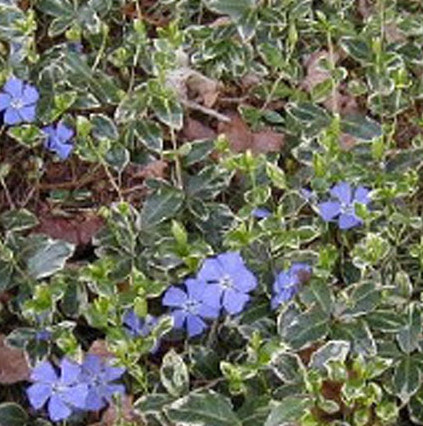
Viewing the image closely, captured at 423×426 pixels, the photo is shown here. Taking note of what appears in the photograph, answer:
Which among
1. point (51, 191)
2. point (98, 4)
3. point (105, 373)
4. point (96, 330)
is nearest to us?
point (105, 373)

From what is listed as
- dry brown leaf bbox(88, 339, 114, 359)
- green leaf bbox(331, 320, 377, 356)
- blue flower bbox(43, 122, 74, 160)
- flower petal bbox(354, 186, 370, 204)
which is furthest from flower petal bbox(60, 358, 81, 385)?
flower petal bbox(354, 186, 370, 204)

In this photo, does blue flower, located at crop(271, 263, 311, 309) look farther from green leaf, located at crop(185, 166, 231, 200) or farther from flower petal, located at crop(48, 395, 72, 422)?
flower petal, located at crop(48, 395, 72, 422)

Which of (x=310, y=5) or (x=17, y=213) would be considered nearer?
(x=17, y=213)

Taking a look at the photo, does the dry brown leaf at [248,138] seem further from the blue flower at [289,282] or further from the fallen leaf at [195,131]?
the blue flower at [289,282]

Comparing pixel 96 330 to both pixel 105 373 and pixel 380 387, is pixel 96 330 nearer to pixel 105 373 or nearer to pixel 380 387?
pixel 105 373

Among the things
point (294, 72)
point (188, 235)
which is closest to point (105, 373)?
point (188, 235)

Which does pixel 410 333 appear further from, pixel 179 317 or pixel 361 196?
pixel 179 317

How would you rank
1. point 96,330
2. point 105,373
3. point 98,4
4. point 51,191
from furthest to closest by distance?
point 98,4 → point 51,191 → point 96,330 → point 105,373
